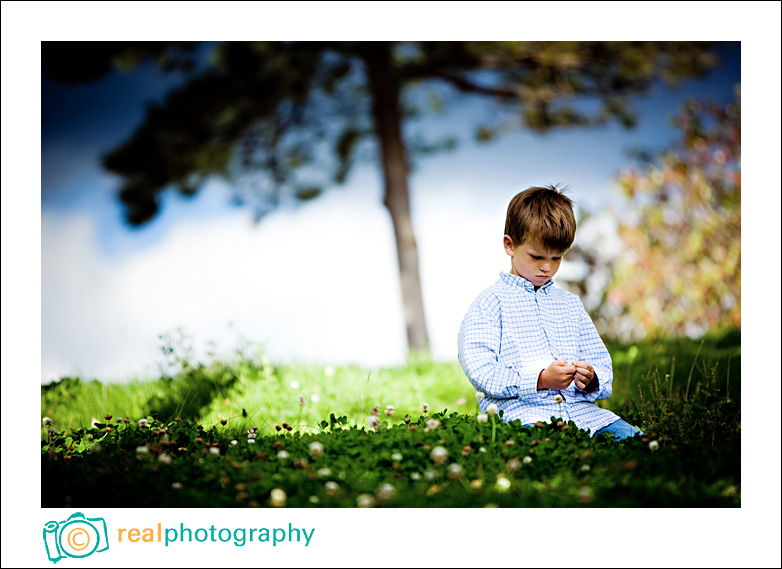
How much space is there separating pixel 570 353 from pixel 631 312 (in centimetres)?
374

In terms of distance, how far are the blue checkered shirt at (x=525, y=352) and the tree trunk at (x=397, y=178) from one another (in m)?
2.84

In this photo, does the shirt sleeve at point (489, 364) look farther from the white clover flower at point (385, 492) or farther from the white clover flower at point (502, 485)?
the white clover flower at point (385, 492)

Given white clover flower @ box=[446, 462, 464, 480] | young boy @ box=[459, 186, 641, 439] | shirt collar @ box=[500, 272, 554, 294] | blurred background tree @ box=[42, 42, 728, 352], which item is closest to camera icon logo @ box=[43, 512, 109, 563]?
white clover flower @ box=[446, 462, 464, 480]

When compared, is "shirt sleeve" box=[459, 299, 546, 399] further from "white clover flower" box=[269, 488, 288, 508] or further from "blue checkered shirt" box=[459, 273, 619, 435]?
"white clover flower" box=[269, 488, 288, 508]

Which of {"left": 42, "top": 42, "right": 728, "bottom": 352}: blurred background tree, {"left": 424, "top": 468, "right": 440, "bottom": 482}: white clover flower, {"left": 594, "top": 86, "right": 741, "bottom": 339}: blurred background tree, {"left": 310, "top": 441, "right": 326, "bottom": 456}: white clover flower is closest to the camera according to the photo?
{"left": 424, "top": 468, "right": 440, "bottom": 482}: white clover flower

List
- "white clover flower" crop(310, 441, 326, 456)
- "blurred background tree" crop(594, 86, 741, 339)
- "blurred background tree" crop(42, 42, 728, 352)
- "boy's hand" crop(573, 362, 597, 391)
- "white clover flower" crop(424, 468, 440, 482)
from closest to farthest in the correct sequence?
"white clover flower" crop(424, 468, 440, 482) < "white clover flower" crop(310, 441, 326, 456) < "boy's hand" crop(573, 362, 597, 391) < "blurred background tree" crop(42, 42, 728, 352) < "blurred background tree" crop(594, 86, 741, 339)

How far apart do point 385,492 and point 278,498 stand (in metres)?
0.44

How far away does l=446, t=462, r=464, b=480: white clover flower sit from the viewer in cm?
278

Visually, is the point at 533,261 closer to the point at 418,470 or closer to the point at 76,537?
the point at 418,470

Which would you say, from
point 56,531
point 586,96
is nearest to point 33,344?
point 56,531

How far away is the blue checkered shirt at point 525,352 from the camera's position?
321 centimetres

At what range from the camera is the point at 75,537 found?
2.87 meters

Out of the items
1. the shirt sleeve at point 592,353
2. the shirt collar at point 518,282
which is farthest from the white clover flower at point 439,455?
the shirt collar at point 518,282

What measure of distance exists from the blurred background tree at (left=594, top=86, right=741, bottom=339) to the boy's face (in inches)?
138
